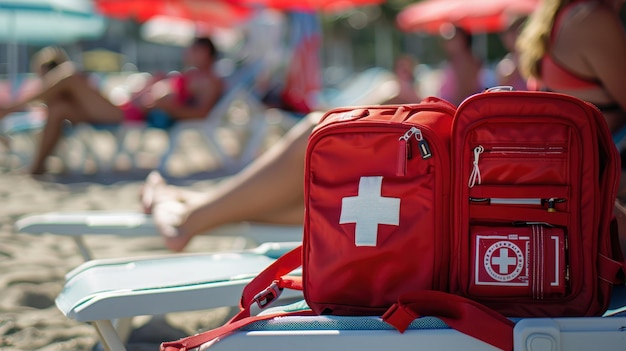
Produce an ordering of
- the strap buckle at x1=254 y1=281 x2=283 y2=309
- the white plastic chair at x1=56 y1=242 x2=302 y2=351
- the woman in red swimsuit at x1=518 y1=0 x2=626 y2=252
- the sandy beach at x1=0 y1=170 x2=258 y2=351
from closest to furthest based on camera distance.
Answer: the strap buckle at x1=254 y1=281 x2=283 y2=309, the white plastic chair at x1=56 y1=242 x2=302 y2=351, the woman in red swimsuit at x1=518 y1=0 x2=626 y2=252, the sandy beach at x1=0 y1=170 x2=258 y2=351

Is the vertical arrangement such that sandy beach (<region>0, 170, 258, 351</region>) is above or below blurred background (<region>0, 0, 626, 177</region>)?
below

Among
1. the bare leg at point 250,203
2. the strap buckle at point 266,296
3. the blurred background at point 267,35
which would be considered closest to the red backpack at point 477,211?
the strap buckle at point 266,296

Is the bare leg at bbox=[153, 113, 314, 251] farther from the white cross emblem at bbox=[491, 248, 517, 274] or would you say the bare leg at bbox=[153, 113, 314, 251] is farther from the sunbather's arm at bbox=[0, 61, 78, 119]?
the sunbather's arm at bbox=[0, 61, 78, 119]

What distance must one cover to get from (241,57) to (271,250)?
6.78 meters

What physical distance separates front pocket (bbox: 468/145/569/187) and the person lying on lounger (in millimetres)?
5825

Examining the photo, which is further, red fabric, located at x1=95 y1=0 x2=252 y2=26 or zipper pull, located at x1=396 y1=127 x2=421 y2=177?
red fabric, located at x1=95 y1=0 x2=252 y2=26

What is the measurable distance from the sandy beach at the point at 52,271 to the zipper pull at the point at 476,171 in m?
1.42

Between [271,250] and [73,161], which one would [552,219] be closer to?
[271,250]

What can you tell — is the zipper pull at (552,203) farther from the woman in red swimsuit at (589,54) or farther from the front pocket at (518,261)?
the woman in red swimsuit at (589,54)

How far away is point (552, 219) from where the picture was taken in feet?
5.40

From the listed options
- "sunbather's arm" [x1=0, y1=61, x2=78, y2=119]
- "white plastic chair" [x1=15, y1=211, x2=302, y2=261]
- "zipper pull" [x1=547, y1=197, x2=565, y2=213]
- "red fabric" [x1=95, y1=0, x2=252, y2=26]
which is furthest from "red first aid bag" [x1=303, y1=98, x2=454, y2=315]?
"red fabric" [x1=95, y1=0, x2=252, y2=26]

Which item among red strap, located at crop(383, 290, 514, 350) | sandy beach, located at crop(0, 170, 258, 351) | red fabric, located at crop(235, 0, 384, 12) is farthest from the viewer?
red fabric, located at crop(235, 0, 384, 12)

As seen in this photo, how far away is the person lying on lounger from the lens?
714 centimetres

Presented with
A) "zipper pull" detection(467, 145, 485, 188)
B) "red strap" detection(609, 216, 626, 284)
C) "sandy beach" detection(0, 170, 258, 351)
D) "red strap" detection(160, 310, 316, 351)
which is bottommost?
"sandy beach" detection(0, 170, 258, 351)
